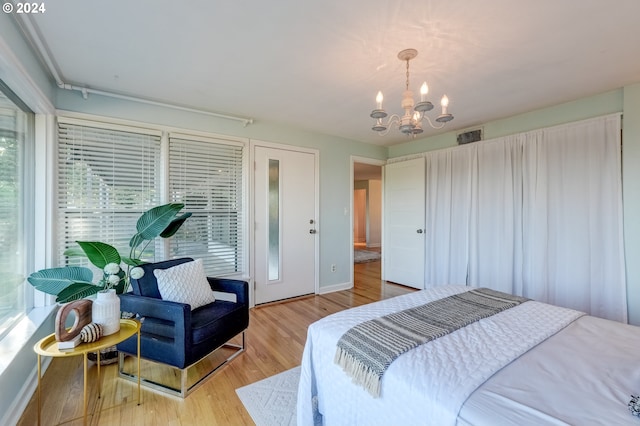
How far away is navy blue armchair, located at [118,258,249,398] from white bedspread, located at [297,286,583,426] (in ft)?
2.76

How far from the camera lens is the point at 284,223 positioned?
12.4 feet

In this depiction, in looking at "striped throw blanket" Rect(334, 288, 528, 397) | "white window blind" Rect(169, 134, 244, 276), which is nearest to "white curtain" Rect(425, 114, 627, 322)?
"striped throw blanket" Rect(334, 288, 528, 397)

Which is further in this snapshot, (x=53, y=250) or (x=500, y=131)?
(x=500, y=131)

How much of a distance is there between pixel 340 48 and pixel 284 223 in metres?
2.32

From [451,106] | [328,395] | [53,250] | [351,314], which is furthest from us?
[451,106]

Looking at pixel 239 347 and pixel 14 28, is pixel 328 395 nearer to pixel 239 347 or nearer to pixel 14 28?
pixel 239 347

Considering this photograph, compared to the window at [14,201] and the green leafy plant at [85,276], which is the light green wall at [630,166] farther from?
the window at [14,201]

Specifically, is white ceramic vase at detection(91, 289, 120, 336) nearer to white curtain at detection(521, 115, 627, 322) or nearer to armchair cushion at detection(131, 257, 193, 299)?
armchair cushion at detection(131, 257, 193, 299)

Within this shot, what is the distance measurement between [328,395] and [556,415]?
0.90 m

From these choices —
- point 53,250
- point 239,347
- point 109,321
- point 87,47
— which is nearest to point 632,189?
point 239,347

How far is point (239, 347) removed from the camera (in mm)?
2486

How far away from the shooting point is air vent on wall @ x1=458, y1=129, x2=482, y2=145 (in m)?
3.66

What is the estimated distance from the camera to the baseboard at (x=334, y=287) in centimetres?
415

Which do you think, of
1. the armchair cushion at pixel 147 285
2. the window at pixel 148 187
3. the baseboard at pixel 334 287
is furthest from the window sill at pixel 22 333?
the baseboard at pixel 334 287
